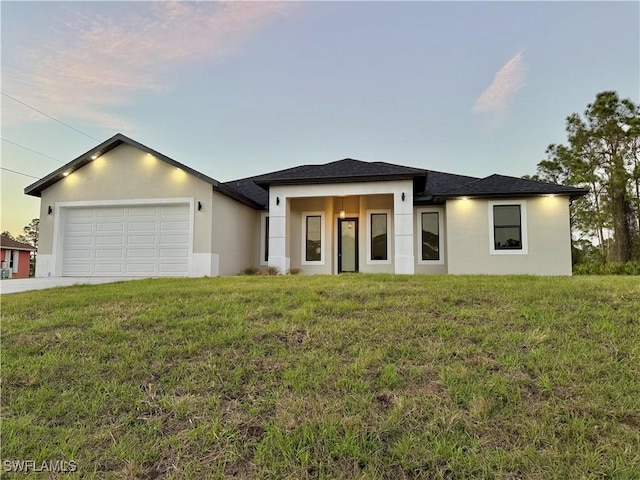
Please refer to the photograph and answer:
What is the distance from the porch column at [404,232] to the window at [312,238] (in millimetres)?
3231

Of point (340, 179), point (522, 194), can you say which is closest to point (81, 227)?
point (340, 179)

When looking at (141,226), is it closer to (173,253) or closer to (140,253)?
(140,253)

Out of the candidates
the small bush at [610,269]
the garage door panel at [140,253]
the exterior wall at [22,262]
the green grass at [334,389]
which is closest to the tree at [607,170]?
the small bush at [610,269]

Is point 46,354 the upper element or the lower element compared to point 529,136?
lower

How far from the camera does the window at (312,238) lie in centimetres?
1473

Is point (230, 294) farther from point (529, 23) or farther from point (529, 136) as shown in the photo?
point (529, 136)

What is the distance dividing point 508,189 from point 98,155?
1355cm

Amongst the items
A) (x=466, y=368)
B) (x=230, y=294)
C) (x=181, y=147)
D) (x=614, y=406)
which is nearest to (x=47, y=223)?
(x=181, y=147)

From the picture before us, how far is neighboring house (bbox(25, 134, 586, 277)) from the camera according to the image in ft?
41.2

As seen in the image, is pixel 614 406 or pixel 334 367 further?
pixel 334 367

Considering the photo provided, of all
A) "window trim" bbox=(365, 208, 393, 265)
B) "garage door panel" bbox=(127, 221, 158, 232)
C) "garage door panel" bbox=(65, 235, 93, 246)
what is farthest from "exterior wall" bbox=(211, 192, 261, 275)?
"garage door panel" bbox=(65, 235, 93, 246)

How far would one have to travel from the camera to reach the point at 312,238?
1490 centimetres

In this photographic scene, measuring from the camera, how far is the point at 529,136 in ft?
61.6

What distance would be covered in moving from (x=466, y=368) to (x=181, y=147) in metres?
16.8
